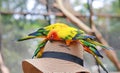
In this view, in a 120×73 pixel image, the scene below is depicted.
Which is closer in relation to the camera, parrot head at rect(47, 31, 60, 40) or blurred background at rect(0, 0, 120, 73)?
parrot head at rect(47, 31, 60, 40)

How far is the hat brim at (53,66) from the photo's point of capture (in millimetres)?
671

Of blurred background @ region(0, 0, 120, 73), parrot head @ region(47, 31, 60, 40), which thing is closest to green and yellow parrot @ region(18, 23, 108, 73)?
parrot head @ region(47, 31, 60, 40)

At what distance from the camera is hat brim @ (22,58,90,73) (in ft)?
2.20

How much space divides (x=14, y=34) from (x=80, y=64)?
1.26m

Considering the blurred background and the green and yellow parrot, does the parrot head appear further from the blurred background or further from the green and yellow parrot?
the blurred background

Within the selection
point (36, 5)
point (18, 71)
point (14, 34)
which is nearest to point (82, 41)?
point (18, 71)

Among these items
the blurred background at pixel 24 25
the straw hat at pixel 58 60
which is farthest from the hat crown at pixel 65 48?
the blurred background at pixel 24 25

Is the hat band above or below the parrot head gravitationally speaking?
below

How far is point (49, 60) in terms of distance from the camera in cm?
69

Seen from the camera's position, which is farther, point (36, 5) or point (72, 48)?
point (36, 5)

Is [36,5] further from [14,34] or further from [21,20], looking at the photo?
[14,34]

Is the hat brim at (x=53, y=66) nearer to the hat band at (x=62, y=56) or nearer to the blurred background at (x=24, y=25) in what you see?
the hat band at (x=62, y=56)

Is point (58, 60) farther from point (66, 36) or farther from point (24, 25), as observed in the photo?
point (24, 25)

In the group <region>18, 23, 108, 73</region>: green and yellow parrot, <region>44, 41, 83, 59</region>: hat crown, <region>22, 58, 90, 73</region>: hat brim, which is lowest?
<region>22, 58, 90, 73</region>: hat brim
